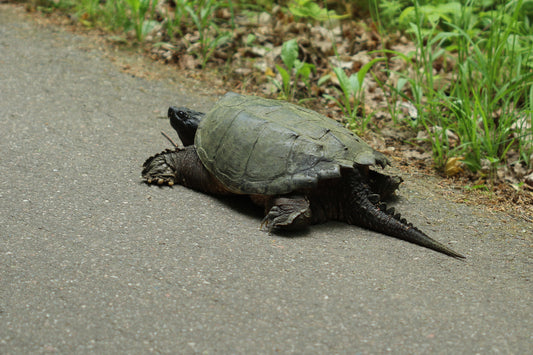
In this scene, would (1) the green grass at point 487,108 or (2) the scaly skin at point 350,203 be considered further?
(1) the green grass at point 487,108

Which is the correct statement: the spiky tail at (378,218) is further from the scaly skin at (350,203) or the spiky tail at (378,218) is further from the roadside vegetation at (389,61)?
the roadside vegetation at (389,61)

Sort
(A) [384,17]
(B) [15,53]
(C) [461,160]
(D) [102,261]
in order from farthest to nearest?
(A) [384,17]
(B) [15,53]
(C) [461,160]
(D) [102,261]

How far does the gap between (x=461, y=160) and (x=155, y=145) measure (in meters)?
2.39

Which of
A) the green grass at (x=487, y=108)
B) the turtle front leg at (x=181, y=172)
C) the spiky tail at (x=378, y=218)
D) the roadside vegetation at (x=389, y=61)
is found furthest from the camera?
the roadside vegetation at (x=389, y=61)

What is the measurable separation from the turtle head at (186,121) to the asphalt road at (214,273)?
0.40 meters

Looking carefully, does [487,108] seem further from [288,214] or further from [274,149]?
[288,214]

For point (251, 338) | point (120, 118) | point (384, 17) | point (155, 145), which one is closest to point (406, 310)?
point (251, 338)

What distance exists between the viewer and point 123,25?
19.7 feet

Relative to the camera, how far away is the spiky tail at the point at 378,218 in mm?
2834

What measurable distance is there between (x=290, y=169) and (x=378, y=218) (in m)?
0.59

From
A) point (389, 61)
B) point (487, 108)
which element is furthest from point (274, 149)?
point (389, 61)

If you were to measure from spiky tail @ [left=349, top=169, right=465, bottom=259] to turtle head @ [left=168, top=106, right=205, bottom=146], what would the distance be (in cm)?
123

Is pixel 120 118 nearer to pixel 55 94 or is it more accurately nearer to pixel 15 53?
pixel 55 94

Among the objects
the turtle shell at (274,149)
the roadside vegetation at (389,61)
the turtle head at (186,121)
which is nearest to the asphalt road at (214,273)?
the turtle shell at (274,149)
